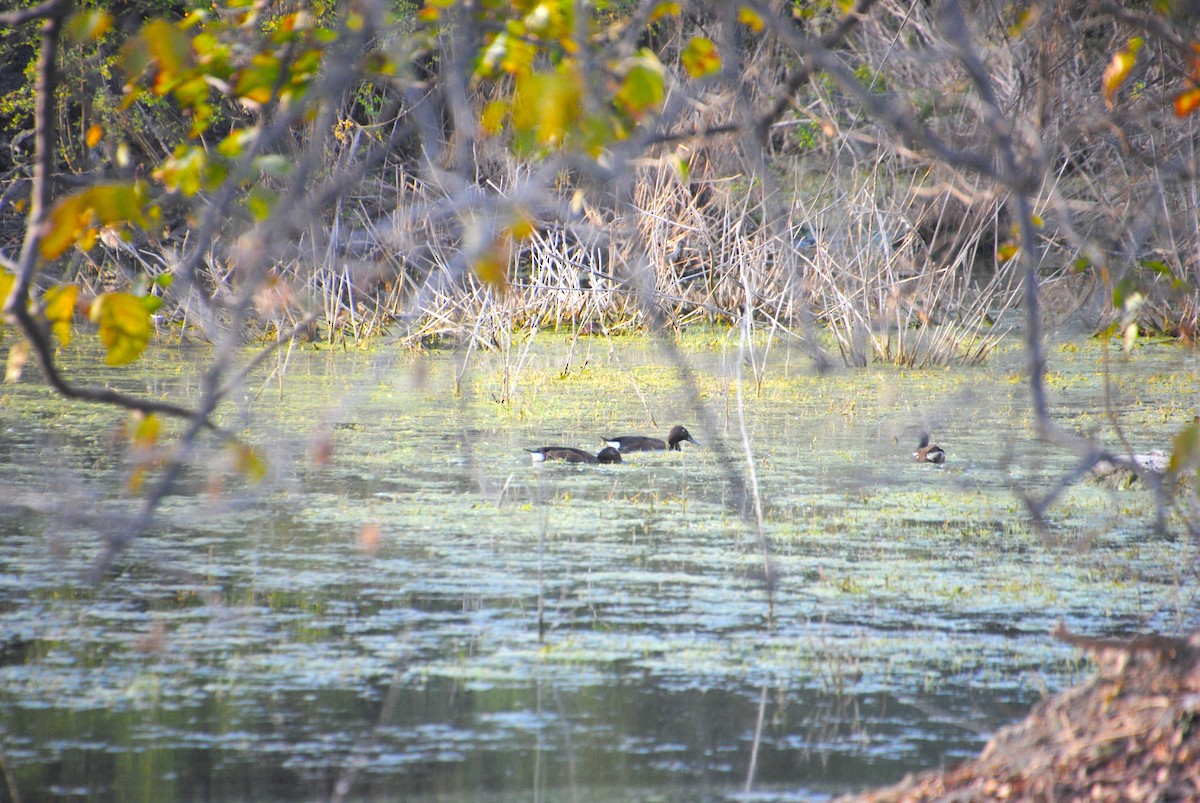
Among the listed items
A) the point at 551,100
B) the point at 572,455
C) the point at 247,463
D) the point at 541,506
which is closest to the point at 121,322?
the point at 247,463

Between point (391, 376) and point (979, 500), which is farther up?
point (391, 376)

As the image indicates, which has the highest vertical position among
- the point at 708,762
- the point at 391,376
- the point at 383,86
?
the point at 383,86

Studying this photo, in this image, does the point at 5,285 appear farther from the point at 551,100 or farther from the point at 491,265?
the point at 551,100

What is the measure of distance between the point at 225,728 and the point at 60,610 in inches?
44.5

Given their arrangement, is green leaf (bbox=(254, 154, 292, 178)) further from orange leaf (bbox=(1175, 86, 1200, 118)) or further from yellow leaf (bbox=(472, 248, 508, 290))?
orange leaf (bbox=(1175, 86, 1200, 118))

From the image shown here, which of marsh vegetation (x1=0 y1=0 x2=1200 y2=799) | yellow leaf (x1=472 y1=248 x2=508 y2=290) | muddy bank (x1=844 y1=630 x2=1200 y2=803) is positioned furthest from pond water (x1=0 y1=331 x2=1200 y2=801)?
yellow leaf (x1=472 y1=248 x2=508 y2=290)

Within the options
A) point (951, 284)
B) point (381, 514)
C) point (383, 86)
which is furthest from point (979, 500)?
point (383, 86)

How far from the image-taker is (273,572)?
4527 millimetres

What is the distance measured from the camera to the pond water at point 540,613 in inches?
121

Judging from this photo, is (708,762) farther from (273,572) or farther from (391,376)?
(391,376)

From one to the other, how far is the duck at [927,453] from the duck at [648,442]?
1.12 m

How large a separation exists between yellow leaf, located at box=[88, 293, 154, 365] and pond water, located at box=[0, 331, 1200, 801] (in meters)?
0.25

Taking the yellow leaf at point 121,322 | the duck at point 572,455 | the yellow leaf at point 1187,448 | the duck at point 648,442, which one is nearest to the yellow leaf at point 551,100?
the yellow leaf at point 121,322

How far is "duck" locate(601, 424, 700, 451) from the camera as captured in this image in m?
6.94
